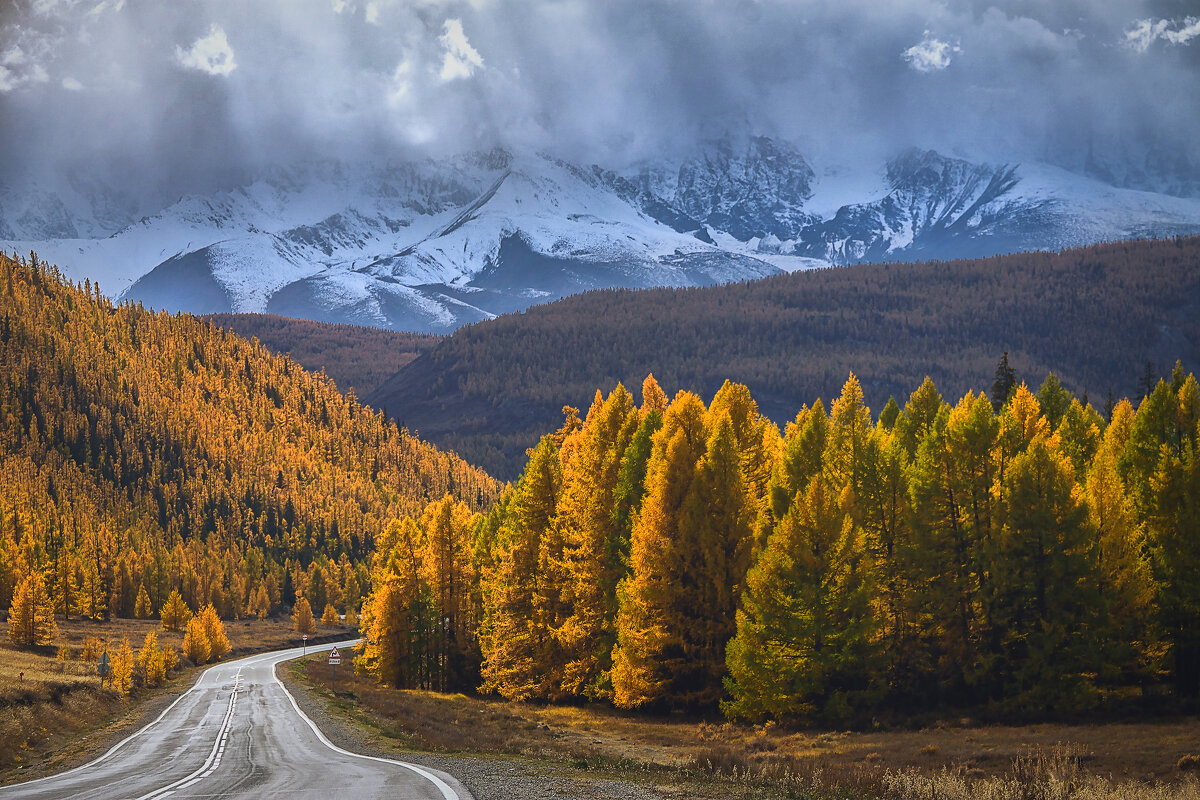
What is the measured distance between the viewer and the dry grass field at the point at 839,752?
2358 cm

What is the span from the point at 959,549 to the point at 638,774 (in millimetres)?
19802

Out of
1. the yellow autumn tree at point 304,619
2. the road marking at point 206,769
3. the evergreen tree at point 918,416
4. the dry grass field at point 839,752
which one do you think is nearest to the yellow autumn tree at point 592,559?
the dry grass field at point 839,752

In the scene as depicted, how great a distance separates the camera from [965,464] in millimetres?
41656

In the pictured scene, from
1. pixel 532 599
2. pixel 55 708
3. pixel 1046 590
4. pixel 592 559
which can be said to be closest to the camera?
pixel 1046 590

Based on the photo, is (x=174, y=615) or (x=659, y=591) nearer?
(x=659, y=591)

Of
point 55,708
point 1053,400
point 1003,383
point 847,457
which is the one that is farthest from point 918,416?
point 55,708

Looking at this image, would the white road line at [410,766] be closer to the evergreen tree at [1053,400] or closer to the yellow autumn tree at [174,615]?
the evergreen tree at [1053,400]

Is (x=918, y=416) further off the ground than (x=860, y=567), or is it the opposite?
(x=918, y=416)

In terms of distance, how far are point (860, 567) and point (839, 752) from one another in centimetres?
807

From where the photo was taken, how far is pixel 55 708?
50.6 m

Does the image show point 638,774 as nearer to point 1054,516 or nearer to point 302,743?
point 302,743

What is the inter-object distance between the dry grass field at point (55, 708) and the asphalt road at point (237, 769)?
1.98 meters

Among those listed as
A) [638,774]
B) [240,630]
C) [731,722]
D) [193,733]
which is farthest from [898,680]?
[240,630]

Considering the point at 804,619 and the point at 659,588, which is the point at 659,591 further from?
the point at 804,619
